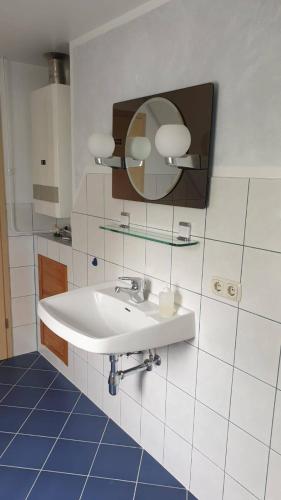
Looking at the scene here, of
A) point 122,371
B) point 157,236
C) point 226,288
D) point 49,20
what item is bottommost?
point 122,371

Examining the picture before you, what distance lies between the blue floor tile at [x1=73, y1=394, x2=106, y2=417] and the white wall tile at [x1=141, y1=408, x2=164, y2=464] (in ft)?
1.21

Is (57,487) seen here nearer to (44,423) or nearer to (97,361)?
(44,423)

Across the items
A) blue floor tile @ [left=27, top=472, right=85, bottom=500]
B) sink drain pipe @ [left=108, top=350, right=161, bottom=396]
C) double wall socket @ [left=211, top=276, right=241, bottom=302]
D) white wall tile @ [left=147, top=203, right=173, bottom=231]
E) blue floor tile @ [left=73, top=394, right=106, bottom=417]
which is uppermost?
white wall tile @ [left=147, top=203, right=173, bottom=231]

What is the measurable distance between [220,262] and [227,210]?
0.65 feet

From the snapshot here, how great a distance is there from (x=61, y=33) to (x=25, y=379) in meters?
2.13

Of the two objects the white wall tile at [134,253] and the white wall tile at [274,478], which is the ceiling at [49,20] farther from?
the white wall tile at [274,478]

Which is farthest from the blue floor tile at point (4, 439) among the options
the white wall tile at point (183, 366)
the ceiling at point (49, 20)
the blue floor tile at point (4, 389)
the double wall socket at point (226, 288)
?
the ceiling at point (49, 20)

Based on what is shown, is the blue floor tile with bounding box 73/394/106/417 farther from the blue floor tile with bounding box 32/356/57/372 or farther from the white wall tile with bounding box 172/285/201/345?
the white wall tile with bounding box 172/285/201/345

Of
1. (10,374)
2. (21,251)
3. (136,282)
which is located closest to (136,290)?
(136,282)

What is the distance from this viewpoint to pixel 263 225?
127cm

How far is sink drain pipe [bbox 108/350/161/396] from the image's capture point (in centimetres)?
172

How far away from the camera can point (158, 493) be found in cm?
171

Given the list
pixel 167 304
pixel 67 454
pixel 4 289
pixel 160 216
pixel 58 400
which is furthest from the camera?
pixel 4 289

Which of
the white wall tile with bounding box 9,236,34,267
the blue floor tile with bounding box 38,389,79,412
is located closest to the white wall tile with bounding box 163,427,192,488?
the blue floor tile with bounding box 38,389,79,412
